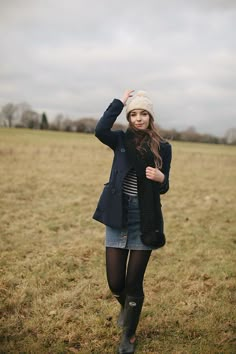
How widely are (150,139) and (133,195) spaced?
61 cm

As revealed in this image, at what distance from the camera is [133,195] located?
365cm

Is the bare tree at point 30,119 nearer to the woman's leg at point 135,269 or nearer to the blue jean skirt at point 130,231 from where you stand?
the blue jean skirt at point 130,231

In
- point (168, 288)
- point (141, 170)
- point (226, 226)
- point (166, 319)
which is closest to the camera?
point (141, 170)

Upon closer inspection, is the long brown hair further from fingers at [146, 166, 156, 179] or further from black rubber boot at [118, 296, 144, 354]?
black rubber boot at [118, 296, 144, 354]

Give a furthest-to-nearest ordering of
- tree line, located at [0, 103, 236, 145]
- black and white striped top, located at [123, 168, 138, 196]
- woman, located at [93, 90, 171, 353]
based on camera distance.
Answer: tree line, located at [0, 103, 236, 145], black and white striped top, located at [123, 168, 138, 196], woman, located at [93, 90, 171, 353]

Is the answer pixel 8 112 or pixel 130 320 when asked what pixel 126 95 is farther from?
pixel 8 112

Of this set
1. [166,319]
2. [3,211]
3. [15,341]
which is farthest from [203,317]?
[3,211]

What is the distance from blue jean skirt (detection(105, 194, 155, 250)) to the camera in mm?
3637

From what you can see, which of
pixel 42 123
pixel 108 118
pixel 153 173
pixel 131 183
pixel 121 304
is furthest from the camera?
Answer: pixel 42 123

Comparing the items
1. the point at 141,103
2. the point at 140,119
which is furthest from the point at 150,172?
the point at 141,103

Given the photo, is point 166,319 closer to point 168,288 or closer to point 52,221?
point 168,288

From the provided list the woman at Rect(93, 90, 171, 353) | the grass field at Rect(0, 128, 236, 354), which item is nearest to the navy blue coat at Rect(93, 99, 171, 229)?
the woman at Rect(93, 90, 171, 353)

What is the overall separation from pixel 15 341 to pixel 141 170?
2428 millimetres

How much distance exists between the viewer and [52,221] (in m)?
8.81
